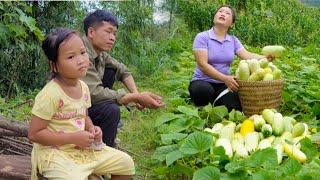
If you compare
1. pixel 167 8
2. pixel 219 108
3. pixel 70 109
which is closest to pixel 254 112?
pixel 219 108

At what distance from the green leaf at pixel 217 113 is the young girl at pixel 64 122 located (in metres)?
1.89

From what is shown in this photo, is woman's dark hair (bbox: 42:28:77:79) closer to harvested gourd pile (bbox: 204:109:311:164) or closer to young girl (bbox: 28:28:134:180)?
young girl (bbox: 28:28:134:180)

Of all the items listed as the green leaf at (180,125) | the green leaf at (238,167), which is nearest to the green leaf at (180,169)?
the green leaf at (238,167)

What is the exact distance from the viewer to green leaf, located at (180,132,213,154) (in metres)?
3.16

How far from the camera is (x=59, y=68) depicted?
2.50 meters

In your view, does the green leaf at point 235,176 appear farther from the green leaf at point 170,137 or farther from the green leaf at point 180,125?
the green leaf at point 180,125

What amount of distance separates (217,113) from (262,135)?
69 cm

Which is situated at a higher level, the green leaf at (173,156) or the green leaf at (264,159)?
the green leaf at (264,159)

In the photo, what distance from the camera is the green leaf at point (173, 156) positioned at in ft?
10.6

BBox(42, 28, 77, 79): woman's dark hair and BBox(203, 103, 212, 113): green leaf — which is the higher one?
BBox(42, 28, 77, 79): woman's dark hair

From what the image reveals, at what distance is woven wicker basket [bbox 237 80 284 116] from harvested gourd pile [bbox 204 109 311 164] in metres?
0.20

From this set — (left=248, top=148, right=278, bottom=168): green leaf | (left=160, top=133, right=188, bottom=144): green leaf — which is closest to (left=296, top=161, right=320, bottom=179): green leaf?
(left=248, top=148, right=278, bottom=168): green leaf

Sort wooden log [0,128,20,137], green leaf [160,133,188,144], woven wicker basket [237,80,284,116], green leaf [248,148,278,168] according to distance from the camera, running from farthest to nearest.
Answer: woven wicker basket [237,80,284,116] → green leaf [160,133,188,144] → wooden log [0,128,20,137] → green leaf [248,148,278,168]

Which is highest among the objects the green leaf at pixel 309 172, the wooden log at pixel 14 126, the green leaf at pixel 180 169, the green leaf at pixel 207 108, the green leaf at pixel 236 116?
the wooden log at pixel 14 126
